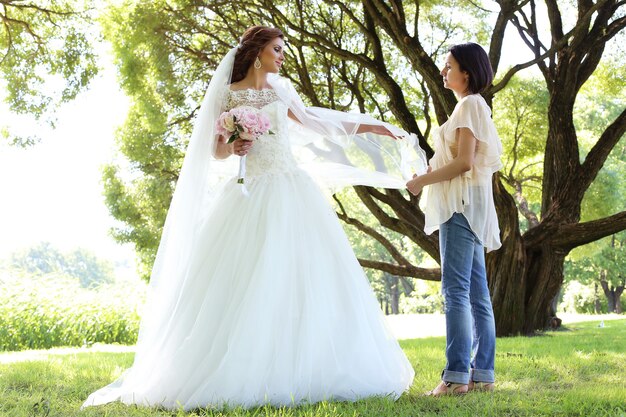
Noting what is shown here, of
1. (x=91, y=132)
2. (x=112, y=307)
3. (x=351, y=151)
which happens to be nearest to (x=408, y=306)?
(x=91, y=132)

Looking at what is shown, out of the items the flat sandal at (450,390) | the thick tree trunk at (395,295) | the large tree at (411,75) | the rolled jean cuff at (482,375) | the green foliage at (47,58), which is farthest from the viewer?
the thick tree trunk at (395,295)

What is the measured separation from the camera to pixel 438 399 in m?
3.55

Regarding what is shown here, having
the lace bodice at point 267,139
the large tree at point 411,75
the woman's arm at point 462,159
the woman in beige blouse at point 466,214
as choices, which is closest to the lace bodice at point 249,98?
the lace bodice at point 267,139

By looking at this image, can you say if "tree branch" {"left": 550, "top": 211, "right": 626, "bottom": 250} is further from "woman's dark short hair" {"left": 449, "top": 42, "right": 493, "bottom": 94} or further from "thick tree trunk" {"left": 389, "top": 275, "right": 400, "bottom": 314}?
"thick tree trunk" {"left": 389, "top": 275, "right": 400, "bottom": 314}

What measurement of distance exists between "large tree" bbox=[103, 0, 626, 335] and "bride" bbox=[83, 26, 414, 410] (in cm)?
416

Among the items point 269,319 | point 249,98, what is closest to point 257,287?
point 269,319

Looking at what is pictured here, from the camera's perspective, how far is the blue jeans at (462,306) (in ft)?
12.2

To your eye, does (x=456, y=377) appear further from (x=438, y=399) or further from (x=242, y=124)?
(x=242, y=124)

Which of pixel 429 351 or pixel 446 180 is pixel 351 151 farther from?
pixel 429 351

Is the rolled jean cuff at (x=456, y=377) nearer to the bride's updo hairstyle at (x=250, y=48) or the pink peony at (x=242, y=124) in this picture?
the pink peony at (x=242, y=124)

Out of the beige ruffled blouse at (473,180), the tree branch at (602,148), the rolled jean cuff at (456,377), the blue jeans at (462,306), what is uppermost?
the tree branch at (602,148)

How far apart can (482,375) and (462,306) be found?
0.45 metres

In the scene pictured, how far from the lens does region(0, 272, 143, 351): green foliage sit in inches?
432

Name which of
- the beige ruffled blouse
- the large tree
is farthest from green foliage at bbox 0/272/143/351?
the beige ruffled blouse
